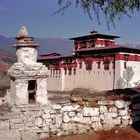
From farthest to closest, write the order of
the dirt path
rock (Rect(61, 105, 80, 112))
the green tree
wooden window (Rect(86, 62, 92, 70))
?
1. wooden window (Rect(86, 62, 92, 70))
2. the green tree
3. rock (Rect(61, 105, 80, 112))
4. the dirt path

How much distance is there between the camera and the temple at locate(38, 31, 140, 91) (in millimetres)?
44219

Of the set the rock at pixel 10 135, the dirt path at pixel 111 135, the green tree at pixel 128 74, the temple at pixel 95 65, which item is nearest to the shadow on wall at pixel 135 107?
the dirt path at pixel 111 135

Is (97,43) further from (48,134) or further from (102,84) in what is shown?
(48,134)

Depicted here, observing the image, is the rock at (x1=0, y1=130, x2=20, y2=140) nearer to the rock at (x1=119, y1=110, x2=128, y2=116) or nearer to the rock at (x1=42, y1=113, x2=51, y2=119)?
the rock at (x1=42, y1=113, x2=51, y2=119)

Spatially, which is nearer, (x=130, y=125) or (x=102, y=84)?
(x=130, y=125)

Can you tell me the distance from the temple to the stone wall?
33621 mm

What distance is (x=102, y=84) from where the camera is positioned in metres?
46.1

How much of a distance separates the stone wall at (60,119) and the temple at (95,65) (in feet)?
110

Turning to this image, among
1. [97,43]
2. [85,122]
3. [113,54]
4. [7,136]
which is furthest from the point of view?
[97,43]

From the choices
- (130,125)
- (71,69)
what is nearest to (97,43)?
(71,69)

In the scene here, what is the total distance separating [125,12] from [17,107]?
3.80 meters

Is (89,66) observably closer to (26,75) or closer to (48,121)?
(26,75)

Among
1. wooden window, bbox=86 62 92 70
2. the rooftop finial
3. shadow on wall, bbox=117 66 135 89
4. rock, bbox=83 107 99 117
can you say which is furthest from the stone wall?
wooden window, bbox=86 62 92 70

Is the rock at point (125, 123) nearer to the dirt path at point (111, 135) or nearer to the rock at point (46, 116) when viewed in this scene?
the dirt path at point (111, 135)
